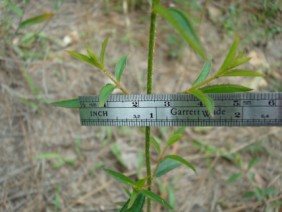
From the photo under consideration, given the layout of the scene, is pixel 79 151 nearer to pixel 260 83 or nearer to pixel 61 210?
pixel 61 210

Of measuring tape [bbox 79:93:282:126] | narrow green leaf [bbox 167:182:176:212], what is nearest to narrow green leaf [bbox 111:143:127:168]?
narrow green leaf [bbox 167:182:176:212]

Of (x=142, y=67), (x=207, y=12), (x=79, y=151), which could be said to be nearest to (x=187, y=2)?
(x=207, y=12)

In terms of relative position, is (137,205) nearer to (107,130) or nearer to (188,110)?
(188,110)

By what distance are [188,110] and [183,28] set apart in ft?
1.76

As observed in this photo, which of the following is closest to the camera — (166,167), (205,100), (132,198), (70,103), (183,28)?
(183,28)

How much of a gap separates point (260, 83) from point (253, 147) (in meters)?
0.51

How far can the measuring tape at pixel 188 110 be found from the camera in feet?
3.98

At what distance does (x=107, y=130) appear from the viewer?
2.02 metres

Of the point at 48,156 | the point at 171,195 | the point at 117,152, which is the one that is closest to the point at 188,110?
the point at 171,195

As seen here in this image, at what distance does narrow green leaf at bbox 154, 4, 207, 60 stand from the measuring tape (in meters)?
0.48

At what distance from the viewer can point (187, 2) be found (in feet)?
8.45

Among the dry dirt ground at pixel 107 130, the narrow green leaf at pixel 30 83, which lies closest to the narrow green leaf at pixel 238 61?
the dry dirt ground at pixel 107 130

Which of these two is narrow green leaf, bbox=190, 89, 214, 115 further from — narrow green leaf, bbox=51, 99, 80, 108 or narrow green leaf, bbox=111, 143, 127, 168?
narrow green leaf, bbox=111, 143, 127, 168

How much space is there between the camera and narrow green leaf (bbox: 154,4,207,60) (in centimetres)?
69
